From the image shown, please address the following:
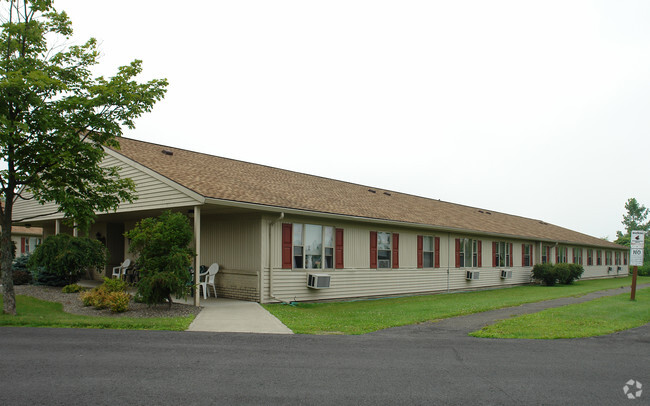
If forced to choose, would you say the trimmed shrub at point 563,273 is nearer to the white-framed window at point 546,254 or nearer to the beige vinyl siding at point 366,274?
the white-framed window at point 546,254

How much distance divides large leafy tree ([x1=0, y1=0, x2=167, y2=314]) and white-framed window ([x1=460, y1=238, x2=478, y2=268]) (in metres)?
15.7

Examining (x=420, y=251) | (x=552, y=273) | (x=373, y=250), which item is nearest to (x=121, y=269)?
(x=373, y=250)

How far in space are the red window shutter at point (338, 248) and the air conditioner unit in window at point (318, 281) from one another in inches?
36.3

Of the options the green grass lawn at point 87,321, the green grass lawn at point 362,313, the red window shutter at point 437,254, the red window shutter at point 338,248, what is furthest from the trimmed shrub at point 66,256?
the red window shutter at point 437,254

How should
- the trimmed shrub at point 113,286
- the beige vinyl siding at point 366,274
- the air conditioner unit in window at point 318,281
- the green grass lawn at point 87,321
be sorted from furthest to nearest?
the air conditioner unit in window at point 318,281 < the beige vinyl siding at point 366,274 < the trimmed shrub at point 113,286 < the green grass lawn at point 87,321

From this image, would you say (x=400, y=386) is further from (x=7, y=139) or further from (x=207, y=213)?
(x=207, y=213)

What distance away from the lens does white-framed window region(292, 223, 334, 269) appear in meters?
15.0

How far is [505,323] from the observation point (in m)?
11.1

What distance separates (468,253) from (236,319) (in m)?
15.0

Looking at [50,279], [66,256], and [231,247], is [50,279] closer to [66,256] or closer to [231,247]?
[66,256]

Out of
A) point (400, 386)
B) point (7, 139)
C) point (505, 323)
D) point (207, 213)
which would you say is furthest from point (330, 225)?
point (400, 386)

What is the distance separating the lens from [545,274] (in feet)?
89.2

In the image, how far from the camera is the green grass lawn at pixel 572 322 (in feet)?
32.0

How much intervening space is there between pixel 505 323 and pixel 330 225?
6.53 metres
